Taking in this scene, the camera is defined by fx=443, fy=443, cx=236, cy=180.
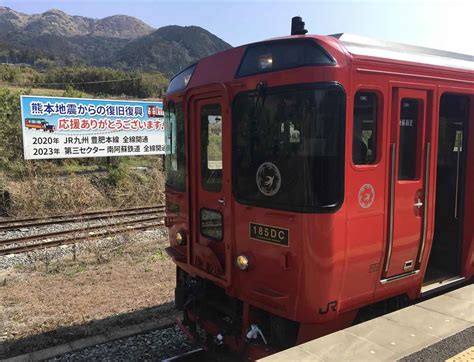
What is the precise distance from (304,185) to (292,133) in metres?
0.41

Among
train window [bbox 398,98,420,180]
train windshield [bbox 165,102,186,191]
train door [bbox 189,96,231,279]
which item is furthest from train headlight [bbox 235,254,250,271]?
train window [bbox 398,98,420,180]

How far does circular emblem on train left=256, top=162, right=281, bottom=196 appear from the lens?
137 inches

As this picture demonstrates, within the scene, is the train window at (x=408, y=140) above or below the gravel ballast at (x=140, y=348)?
above

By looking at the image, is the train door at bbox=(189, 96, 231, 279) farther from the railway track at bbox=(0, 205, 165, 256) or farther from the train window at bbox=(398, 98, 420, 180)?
the railway track at bbox=(0, 205, 165, 256)

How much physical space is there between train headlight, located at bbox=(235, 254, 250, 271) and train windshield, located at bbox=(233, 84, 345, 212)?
0.45 m

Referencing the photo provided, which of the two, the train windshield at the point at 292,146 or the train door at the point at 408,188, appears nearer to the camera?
the train windshield at the point at 292,146

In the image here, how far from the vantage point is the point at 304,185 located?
3287 millimetres

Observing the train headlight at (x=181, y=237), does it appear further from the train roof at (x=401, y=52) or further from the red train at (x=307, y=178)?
the train roof at (x=401, y=52)

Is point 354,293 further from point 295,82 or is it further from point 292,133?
point 295,82

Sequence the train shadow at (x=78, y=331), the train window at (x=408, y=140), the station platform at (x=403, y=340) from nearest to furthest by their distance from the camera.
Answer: the station platform at (x=403, y=340) → the train window at (x=408, y=140) → the train shadow at (x=78, y=331)

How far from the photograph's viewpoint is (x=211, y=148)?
425 centimetres

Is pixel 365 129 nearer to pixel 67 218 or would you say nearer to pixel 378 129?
pixel 378 129

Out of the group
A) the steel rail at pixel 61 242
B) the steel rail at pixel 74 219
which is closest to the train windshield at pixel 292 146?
the steel rail at pixel 61 242

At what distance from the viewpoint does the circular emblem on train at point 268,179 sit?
3.48 m
